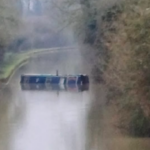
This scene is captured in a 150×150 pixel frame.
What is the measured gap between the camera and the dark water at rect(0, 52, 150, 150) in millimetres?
14703

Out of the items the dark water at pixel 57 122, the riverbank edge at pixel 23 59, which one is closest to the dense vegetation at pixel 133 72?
the dark water at pixel 57 122

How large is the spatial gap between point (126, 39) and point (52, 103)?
8.28 metres

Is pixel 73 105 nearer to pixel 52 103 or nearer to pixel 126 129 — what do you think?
pixel 52 103

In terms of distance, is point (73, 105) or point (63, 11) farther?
point (63, 11)

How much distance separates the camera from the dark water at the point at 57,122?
579 inches

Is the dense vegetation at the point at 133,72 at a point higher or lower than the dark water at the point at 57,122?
higher

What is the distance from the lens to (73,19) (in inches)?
1172

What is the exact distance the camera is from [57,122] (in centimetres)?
1830

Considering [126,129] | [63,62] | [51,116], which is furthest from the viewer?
[63,62]

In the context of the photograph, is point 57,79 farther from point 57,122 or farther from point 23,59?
point 23,59

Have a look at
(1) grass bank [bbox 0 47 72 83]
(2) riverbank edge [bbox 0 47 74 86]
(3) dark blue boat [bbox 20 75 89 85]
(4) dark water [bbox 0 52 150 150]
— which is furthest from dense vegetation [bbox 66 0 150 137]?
(1) grass bank [bbox 0 47 72 83]

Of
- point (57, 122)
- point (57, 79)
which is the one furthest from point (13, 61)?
point (57, 122)

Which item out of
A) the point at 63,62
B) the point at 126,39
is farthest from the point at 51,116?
the point at 63,62

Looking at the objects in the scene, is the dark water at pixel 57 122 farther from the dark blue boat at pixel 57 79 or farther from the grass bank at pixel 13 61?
the grass bank at pixel 13 61
